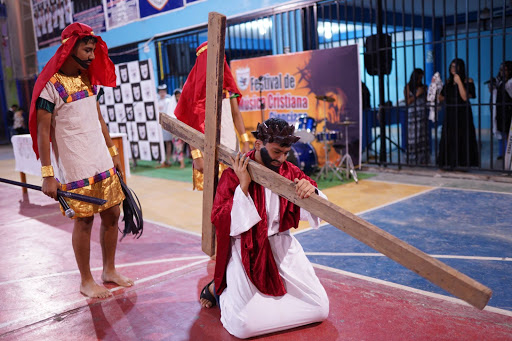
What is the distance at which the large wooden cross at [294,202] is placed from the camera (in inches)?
75.9

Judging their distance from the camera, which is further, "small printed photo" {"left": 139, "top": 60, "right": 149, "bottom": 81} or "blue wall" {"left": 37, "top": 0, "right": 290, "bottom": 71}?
"blue wall" {"left": 37, "top": 0, "right": 290, "bottom": 71}

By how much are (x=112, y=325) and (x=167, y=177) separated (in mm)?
6404

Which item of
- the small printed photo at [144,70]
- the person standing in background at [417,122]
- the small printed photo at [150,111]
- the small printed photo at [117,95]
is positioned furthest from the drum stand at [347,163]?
the small printed photo at [117,95]

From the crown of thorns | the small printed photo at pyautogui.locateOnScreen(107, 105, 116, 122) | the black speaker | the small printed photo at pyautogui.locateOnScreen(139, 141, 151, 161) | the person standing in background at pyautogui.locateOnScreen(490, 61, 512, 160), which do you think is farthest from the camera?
the small printed photo at pyautogui.locateOnScreen(107, 105, 116, 122)

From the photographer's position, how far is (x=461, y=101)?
322 inches

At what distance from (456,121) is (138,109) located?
6.38 metres

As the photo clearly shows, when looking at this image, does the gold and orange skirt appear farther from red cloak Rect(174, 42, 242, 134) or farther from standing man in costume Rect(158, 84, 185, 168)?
standing man in costume Rect(158, 84, 185, 168)

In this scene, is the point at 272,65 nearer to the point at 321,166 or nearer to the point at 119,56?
the point at 321,166

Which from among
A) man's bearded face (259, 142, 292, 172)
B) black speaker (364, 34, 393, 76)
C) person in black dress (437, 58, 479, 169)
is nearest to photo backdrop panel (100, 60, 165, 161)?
black speaker (364, 34, 393, 76)

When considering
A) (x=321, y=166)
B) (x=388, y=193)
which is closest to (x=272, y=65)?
(x=321, y=166)

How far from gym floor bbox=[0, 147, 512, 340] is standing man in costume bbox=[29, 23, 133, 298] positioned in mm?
407

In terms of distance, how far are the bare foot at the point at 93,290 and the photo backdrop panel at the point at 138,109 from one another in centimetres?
692

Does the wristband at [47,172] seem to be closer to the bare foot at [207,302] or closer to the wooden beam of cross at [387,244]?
the bare foot at [207,302]

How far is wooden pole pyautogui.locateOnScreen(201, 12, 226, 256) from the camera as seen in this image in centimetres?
269
